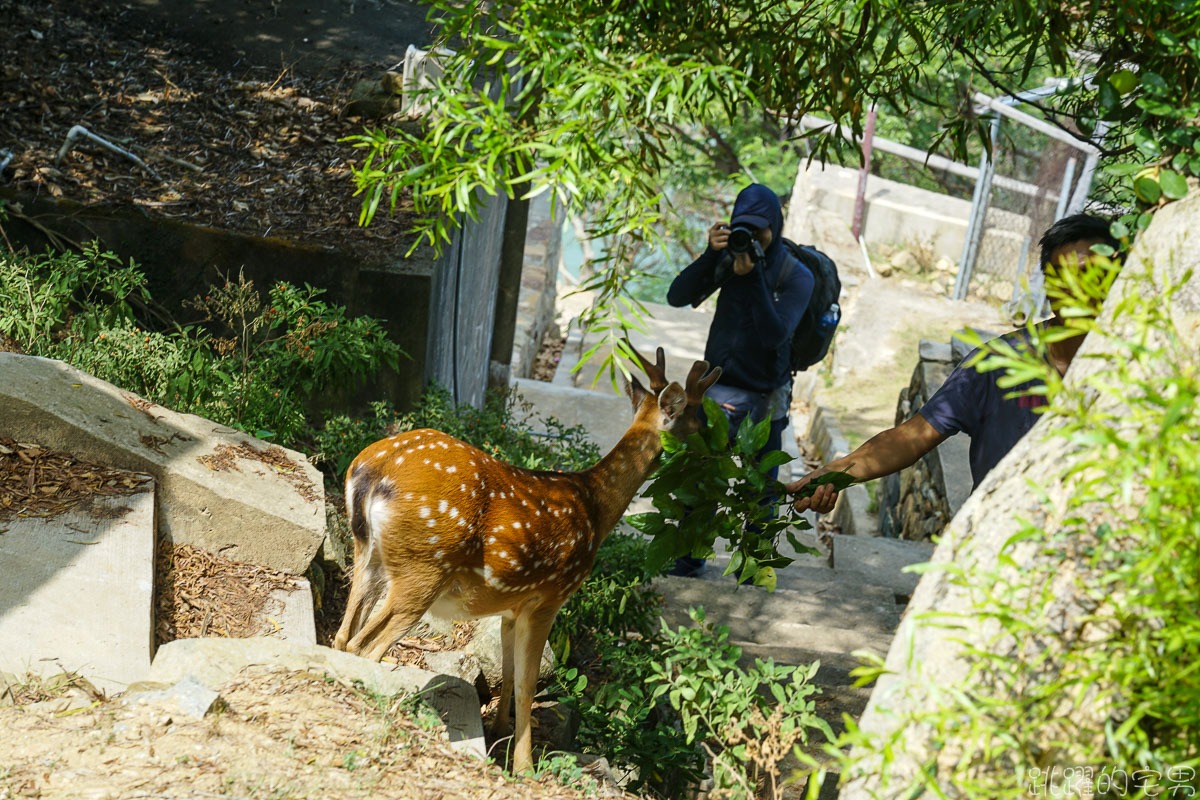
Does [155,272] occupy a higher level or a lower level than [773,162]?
lower

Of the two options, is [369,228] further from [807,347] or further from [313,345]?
[807,347]

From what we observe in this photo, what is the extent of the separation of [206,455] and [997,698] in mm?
3372

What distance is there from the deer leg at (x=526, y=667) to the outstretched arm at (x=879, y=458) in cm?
104

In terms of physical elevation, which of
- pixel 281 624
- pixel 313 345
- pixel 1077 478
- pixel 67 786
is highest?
pixel 1077 478

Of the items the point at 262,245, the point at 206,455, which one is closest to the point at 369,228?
the point at 262,245


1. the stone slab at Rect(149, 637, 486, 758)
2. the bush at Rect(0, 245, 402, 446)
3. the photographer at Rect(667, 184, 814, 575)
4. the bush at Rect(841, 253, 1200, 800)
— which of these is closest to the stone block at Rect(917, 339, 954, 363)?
the photographer at Rect(667, 184, 814, 575)

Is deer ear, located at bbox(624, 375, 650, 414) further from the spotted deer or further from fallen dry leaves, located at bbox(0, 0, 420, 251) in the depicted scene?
fallen dry leaves, located at bbox(0, 0, 420, 251)

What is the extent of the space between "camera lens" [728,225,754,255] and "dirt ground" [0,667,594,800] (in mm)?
2983

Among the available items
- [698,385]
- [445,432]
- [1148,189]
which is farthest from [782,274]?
[1148,189]

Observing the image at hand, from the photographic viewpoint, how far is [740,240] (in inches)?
204

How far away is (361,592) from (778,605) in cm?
278

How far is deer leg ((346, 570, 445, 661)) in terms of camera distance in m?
3.50

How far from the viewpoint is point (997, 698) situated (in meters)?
1.61

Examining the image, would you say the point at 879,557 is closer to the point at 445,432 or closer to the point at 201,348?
the point at 445,432
